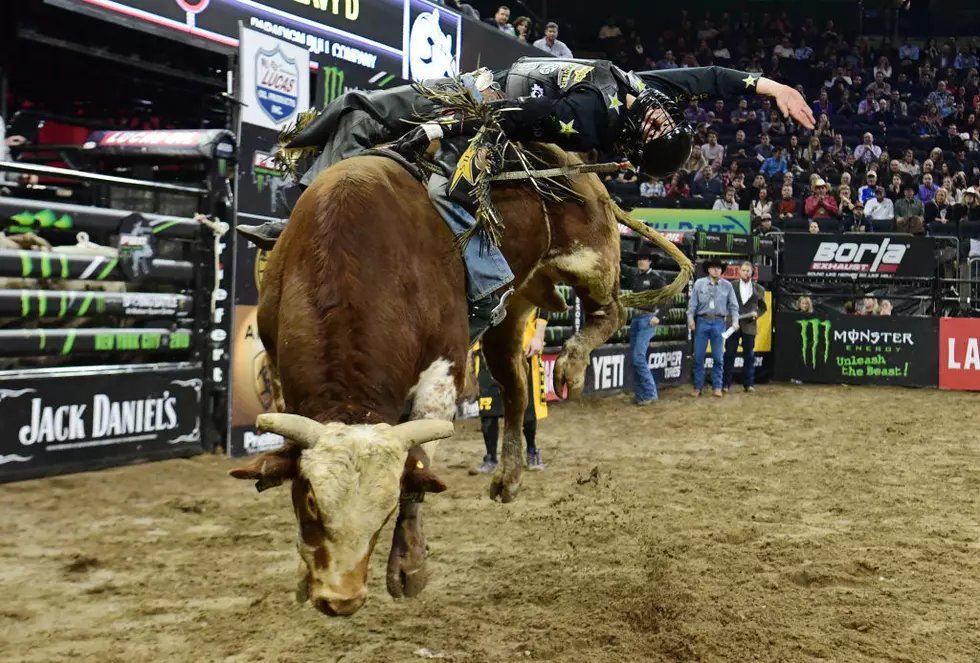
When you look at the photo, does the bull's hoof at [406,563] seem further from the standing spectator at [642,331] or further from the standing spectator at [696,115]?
the standing spectator at [696,115]

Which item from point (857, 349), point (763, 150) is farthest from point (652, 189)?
point (857, 349)

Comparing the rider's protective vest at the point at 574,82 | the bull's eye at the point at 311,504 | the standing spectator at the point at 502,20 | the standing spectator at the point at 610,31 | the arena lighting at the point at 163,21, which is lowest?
the bull's eye at the point at 311,504

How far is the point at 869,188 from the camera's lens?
55.3 ft

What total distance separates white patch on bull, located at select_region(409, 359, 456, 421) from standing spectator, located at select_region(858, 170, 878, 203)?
15.5 m

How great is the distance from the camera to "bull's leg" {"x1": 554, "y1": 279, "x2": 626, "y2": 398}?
4.38 metres

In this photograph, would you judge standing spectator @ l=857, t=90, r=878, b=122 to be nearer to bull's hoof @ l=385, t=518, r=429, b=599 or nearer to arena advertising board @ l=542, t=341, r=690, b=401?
arena advertising board @ l=542, t=341, r=690, b=401

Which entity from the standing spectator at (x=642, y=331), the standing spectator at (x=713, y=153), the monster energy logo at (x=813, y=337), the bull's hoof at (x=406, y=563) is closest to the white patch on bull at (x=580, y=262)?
the bull's hoof at (x=406, y=563)

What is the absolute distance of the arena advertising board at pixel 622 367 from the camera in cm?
1153

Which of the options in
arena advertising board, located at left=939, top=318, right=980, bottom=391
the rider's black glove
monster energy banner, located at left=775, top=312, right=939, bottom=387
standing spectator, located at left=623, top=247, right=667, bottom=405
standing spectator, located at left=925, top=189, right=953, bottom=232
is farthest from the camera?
standing spectator, located at left=925, top=189, right=953, bottom=232

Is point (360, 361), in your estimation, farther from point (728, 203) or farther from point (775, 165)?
point (775, 165)

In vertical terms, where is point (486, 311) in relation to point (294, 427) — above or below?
above

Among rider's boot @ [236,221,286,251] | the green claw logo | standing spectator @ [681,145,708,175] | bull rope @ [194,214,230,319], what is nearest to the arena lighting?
bull rope @ [194,214,230,319]

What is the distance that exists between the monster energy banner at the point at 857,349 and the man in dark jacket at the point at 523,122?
415 inches

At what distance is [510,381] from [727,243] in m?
9.54
